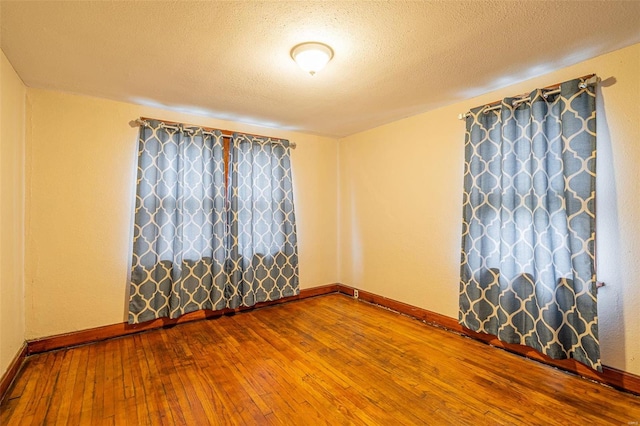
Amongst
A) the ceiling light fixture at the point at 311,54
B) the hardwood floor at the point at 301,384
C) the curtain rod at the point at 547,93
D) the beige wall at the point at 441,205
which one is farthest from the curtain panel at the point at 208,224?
the curtain rod at the point at 547,93

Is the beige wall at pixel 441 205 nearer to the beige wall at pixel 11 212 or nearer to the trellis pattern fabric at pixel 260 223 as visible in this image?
the trellis pattern fabric at pixel 260 223

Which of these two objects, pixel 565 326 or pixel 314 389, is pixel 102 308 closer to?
pixel 314 389

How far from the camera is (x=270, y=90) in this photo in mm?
2748

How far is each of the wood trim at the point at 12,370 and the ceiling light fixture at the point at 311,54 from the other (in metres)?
2.95

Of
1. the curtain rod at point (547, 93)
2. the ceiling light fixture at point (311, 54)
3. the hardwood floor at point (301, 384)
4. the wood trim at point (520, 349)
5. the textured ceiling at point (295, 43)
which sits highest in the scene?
the textured ceiling at point (295, 43)

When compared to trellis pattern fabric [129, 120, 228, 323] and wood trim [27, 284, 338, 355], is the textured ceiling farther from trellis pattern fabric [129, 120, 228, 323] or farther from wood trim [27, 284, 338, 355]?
wood trim [27, 284, 338, 355]

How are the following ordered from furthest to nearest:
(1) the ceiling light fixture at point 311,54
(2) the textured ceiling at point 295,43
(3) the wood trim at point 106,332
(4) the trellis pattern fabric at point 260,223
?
(4) the trellis pattern fabric at point 260,223 → (3) the wood trim at point 106,332 → (1) the ceiling light fixture at point 311,54 → (2) the textured ceiling at point 295,43

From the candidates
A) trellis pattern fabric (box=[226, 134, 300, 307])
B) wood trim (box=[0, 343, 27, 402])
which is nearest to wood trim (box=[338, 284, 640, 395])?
trellis pattern fabric (box=[226, 134, 300, 307])

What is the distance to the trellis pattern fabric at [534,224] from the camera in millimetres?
2143

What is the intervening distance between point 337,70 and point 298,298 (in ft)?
9.75

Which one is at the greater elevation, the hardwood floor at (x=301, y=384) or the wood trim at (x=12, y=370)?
the wood trim at (x=12, y=370)

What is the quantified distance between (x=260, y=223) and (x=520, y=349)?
9.59 ft

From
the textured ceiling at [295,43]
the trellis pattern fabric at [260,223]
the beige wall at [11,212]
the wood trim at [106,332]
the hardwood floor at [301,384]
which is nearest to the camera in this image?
the textured ceiling at [295,43]

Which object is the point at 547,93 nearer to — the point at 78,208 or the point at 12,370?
the point at 78,208
